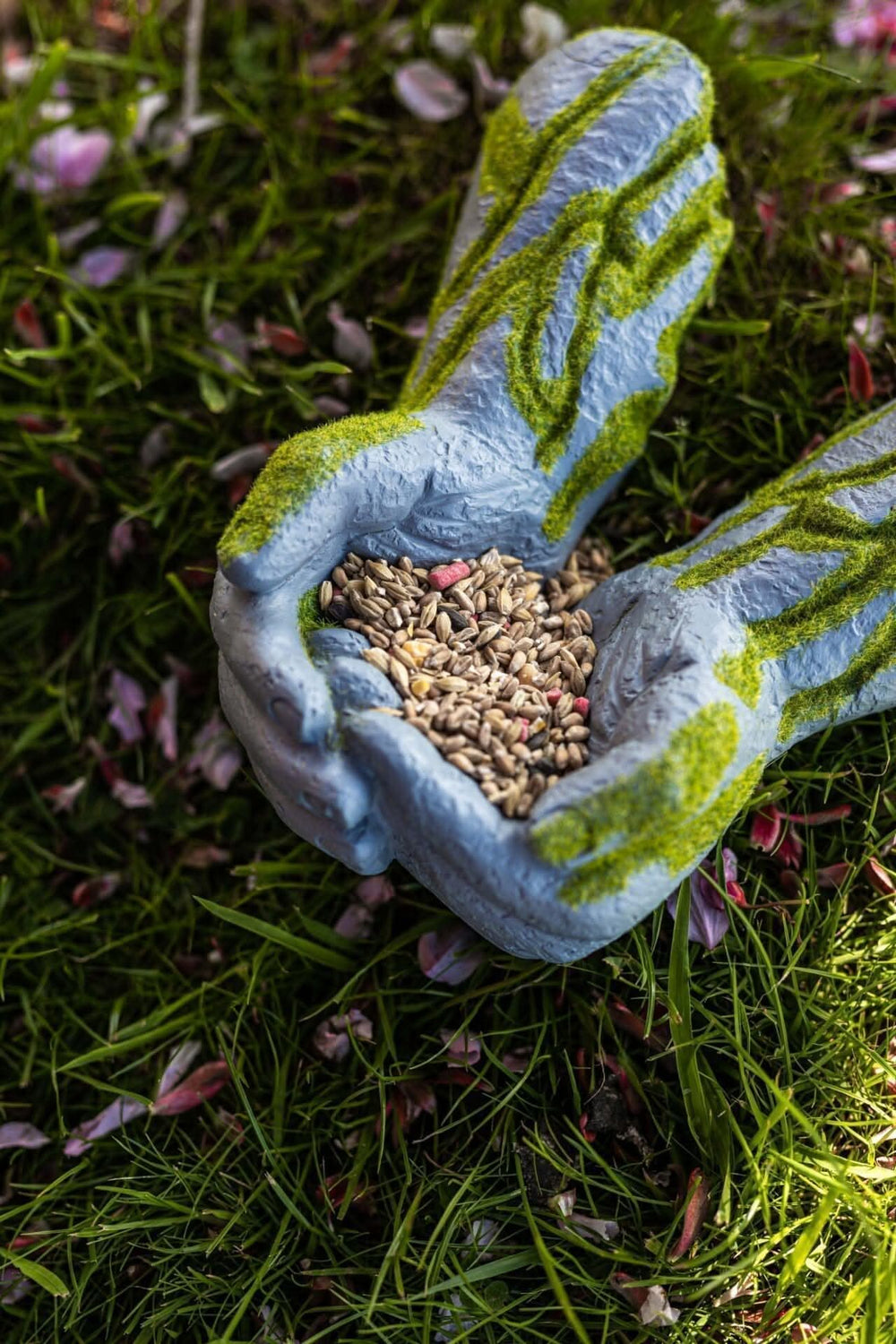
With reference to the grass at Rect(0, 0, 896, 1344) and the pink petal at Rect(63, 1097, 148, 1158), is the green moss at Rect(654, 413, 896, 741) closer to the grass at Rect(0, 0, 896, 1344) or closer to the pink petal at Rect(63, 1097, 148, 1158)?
the grass at Rect(0, 0, 896, 1344)

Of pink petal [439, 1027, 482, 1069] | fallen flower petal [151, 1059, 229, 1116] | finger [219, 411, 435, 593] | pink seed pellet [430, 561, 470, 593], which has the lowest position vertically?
fallen flower petal [151, 1059, 229, 1116]

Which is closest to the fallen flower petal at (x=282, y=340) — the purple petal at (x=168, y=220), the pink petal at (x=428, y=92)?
the purple petal at (x=168, y=220)

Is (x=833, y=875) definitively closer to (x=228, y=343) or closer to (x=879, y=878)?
(x=879, y=878)

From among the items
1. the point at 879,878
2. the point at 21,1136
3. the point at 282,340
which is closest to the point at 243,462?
the point at 282,340

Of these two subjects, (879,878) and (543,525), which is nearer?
(543,525)

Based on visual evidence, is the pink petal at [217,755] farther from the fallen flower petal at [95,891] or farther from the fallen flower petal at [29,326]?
the fallen flower petal at [29,326]

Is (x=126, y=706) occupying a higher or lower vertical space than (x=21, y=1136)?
higher

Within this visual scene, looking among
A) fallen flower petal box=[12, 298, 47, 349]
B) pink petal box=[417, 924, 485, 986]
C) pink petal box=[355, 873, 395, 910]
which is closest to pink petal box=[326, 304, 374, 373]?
fallen flower petal box=[12, 298, 47, 349]
